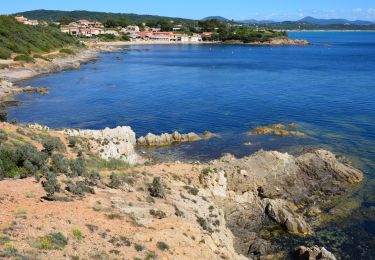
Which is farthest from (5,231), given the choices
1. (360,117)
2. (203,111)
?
(360,117)

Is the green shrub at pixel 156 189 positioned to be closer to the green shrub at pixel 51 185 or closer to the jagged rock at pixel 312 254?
the green shrub at pixel 51 185

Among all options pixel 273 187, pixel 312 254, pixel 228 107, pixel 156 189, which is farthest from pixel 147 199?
pixel 228 107

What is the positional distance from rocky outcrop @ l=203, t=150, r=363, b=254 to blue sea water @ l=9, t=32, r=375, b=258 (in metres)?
3.14

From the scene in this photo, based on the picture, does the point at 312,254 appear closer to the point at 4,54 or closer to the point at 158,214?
the point at 158,214

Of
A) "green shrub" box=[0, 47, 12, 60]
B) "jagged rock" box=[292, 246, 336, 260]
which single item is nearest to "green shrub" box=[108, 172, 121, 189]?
"jagged rock" box=[292, 246, 336, 260]

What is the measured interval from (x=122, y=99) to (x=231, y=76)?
43517 millimetres

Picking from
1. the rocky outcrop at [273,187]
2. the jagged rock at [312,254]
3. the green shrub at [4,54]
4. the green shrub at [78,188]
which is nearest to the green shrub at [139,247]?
the green shrub at [78,188]

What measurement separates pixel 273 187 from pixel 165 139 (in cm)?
1890

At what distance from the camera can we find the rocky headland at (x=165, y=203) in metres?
19.9

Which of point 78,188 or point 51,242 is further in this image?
point 78,188

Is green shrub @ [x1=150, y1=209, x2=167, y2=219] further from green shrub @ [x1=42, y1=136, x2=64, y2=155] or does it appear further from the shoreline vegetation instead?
green shrub @ [x1=42, y1=136, x2=64, y2=155]

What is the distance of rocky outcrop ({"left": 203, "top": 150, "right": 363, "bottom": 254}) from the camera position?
31.7m

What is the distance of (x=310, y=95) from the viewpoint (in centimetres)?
8319

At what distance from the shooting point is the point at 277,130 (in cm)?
5688
